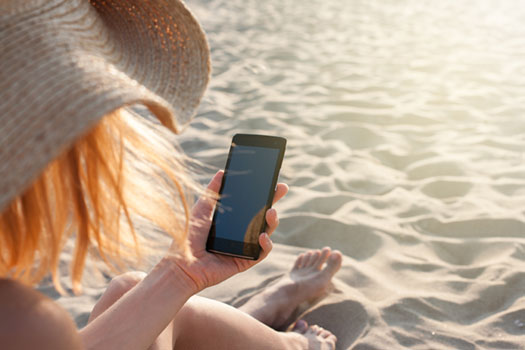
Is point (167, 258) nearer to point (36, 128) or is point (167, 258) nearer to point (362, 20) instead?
point (36, 128)

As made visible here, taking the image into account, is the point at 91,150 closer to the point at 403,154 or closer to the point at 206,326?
the point at 206,326

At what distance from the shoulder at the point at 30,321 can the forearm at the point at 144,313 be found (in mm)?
361

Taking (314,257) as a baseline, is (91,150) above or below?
above

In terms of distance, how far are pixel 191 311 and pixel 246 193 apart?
392 mm

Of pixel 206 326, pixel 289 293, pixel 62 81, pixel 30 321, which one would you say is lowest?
pixel 289 293

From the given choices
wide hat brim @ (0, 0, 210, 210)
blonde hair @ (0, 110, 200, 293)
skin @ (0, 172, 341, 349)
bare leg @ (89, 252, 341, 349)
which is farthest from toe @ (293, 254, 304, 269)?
wide hat brim @ (0, 0, 210, 210)

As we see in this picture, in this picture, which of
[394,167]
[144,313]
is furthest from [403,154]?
[144,313]

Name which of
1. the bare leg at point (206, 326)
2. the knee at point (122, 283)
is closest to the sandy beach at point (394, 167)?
the bare leg at point (206, 326)

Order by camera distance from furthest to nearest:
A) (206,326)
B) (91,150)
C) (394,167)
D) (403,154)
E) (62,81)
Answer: (403,154) → (394,167) → (206,326) → (91,150) → (62,81)

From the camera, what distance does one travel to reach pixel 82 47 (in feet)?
2.43

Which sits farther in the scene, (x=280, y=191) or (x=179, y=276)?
(x=280, y=191)

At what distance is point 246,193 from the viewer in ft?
4.81

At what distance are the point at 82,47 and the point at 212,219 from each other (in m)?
→ 0.81

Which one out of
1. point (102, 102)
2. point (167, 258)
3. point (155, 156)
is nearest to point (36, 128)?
point (102, 102)
